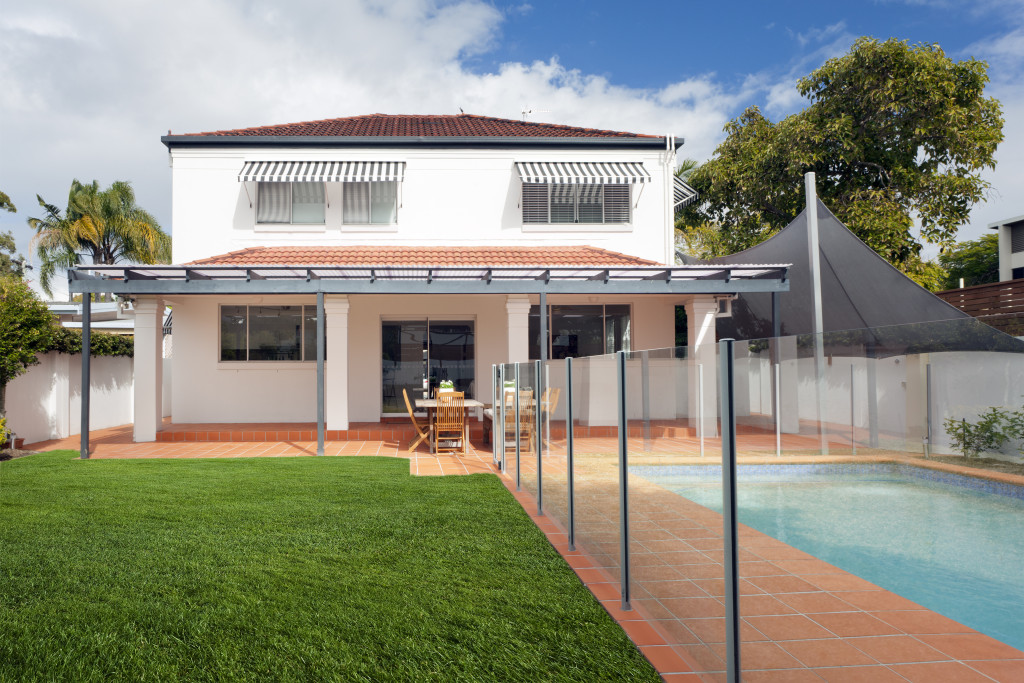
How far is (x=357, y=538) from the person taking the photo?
21.3 feet

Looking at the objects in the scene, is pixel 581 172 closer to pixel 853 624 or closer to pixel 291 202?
pixel 291 202

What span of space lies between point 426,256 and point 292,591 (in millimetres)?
10766

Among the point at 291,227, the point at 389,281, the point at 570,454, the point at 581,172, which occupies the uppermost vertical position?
the point at 581,172

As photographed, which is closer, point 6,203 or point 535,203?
point 535,203

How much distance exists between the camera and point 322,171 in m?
16.1

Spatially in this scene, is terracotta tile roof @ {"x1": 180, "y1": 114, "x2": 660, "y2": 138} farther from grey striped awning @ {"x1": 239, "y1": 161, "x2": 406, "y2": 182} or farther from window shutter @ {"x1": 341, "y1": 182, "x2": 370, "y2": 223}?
window shutter @ {"x1": 341, "y1": 182, "x2": 370, "y2": 223}

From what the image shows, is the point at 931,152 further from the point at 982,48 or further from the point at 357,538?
the point at 357,538

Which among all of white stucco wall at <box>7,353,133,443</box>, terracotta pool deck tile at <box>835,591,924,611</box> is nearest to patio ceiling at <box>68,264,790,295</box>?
white stucco wall at <box>7,353,133,443</box>

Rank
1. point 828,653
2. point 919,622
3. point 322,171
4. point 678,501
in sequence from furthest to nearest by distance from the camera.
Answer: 1. point 322,171
2. point 678,501
3. point 828,653
4. point 919,622

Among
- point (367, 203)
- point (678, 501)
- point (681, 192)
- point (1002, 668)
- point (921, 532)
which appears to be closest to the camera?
point (921, 532)

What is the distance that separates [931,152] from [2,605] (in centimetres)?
2483

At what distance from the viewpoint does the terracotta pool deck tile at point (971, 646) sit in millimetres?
1929

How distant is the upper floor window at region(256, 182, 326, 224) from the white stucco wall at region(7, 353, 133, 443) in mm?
5447

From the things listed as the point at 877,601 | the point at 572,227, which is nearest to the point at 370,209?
the point at 572,227
